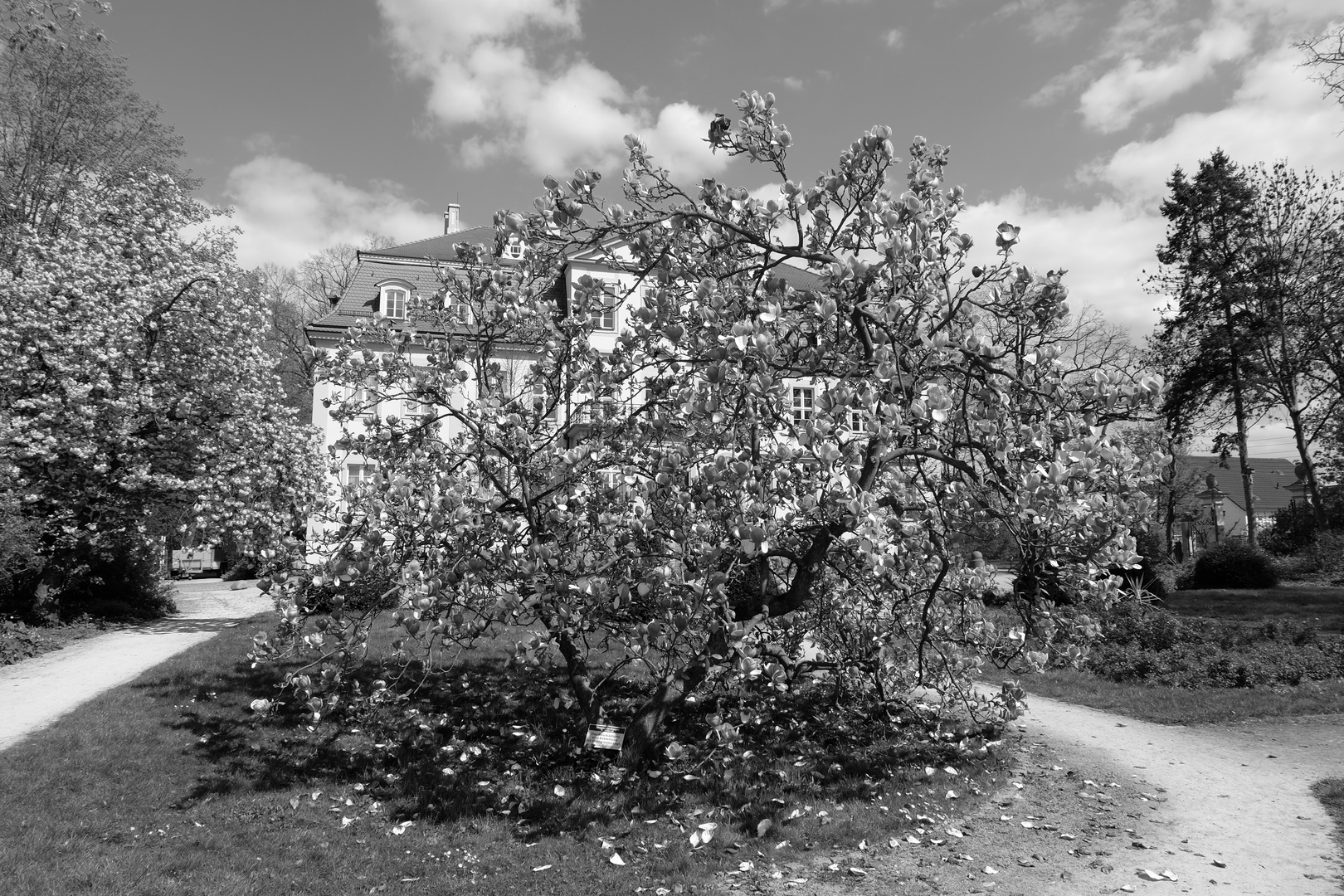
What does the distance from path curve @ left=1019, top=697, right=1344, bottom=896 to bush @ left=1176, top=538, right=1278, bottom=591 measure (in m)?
13.8

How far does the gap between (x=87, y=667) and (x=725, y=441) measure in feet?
34.0

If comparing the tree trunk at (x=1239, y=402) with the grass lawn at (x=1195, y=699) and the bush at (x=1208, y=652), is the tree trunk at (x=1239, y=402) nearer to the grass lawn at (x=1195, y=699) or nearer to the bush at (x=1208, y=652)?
the bush at (x=1208, y=652)

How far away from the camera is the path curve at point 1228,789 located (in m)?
4.74

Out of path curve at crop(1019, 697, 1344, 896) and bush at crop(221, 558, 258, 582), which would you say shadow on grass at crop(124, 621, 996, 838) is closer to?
path curve at crop(1019, 697, 1344, 896)

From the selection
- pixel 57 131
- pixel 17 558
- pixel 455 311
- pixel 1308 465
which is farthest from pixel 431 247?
pixel 1308 465

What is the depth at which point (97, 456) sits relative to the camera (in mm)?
13727

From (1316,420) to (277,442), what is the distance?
30858mm

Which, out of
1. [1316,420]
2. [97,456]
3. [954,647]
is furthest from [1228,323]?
[97,456]

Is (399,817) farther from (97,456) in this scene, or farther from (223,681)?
(97,456)

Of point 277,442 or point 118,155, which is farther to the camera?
point 118,155

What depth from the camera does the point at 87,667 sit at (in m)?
10.8

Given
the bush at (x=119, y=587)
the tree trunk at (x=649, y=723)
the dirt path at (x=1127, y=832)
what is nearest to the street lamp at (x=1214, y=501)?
the dirt path at (x=1127, y=832)

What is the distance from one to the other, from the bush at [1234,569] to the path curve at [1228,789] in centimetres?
1383

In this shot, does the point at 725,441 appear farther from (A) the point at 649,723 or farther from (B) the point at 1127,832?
(B) the point at 1127,832
